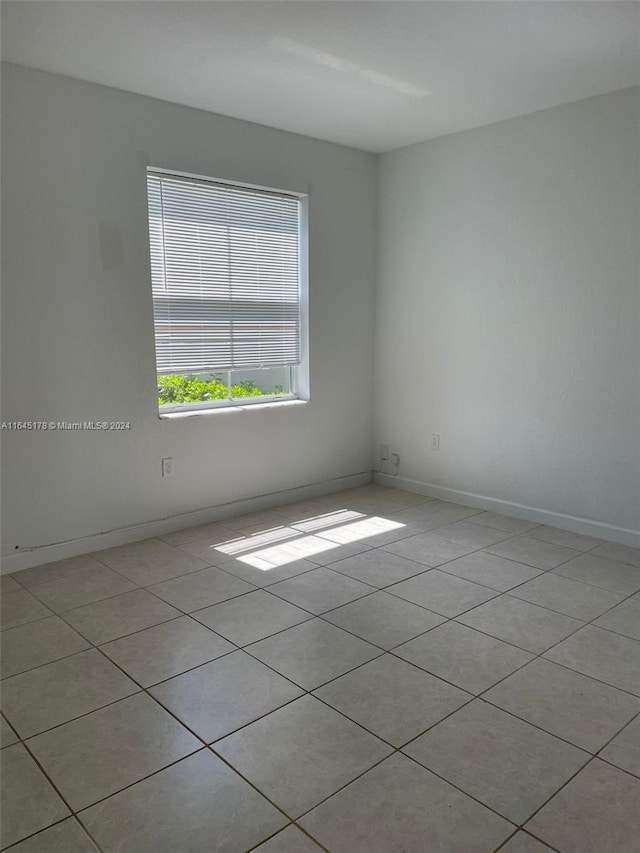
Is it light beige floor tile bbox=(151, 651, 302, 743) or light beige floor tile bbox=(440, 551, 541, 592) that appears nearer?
light beige floor tile bbox=(151, 651, 302, 743)

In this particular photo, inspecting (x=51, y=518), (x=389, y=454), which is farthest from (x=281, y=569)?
(x=389, y=454)

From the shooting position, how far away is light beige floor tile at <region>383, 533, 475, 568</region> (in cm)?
357

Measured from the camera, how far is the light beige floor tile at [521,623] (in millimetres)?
2666

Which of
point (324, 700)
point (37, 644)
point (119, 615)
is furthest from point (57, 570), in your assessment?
point (324, 700)

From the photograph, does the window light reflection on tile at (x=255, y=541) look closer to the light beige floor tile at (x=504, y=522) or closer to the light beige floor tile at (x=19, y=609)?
the light beige floor tile at (x=19, y=609)

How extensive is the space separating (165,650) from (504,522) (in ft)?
8.17

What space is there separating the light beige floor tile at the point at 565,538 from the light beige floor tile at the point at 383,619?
1.31 meters

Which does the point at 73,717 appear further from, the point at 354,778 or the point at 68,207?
the point at 68,207

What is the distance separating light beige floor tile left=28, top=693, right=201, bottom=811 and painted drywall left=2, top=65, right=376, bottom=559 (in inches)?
61.8

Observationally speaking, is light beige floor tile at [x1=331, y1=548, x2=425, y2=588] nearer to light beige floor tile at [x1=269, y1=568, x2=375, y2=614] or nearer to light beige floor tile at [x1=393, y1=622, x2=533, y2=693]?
light beige floor tile at [x1=269, y1=568, x2=375, y2=614]

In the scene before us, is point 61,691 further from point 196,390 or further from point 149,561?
point 196,390

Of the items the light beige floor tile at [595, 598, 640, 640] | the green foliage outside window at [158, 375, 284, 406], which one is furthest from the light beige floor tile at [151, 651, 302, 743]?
the green foliage outside window at [158, 375, 284, 406]

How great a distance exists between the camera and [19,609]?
2955 mm

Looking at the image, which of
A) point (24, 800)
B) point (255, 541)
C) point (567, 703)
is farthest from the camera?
point (255, 541)
